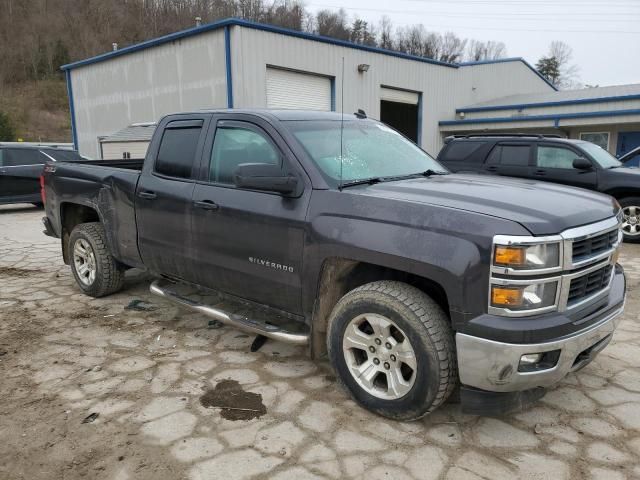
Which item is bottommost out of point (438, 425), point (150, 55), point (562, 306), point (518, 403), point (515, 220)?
point (438, 425)

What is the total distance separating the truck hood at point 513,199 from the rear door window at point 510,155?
5717 mm

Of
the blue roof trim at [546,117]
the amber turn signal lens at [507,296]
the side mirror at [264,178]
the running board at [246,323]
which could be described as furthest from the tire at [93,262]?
the blue roof trim at [546,117]

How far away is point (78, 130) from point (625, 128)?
2269 centimetres

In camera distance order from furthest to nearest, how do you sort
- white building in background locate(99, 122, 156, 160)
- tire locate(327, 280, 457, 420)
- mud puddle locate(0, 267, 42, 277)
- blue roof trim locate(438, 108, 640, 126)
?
blue roof trim locate(438, 108, 640, 126), white building in background locate(99, 122, 156, 160), mud puddle locate(0, 267, 42, 277), tire locate(327, 280, 457, 420)

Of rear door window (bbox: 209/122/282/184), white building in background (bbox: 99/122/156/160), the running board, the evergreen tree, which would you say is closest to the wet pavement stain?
the running board

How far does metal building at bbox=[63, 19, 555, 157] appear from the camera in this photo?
14242mm

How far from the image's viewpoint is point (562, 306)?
2.57 meters

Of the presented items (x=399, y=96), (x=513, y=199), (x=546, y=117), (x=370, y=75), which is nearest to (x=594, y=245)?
(x=513, y=199)

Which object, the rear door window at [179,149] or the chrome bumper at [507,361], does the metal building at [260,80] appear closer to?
the rear door window at [179,149]

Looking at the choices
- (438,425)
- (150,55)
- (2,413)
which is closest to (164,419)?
(2,413)

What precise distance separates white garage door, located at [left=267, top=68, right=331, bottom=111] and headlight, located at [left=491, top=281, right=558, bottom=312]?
42.5 feet

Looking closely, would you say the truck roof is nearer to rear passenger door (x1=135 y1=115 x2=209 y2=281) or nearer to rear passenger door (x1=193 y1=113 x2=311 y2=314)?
rear passenger door (x1=193 y1=113 x2=311 y2=314)

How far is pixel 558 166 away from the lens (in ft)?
28.2

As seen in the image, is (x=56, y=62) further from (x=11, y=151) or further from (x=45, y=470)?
(x=45, y=470)
